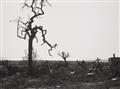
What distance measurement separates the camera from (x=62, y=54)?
39438mm

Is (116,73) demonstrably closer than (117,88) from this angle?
No

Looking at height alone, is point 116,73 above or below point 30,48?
below

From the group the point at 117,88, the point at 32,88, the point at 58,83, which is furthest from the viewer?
the point at 58,83

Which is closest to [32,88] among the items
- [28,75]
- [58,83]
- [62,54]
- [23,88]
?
[23,88]

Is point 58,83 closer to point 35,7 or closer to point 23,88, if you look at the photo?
point 23,88

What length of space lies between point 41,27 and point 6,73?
5983mm

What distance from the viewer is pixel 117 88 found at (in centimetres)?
1313

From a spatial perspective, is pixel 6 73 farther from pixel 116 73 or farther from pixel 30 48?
pixel 116 73

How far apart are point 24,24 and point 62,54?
58.8 ft

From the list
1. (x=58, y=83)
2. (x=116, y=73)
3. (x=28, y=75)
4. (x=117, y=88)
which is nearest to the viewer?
(x=117, y=88)

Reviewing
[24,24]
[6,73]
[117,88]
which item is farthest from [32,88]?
[24,24]

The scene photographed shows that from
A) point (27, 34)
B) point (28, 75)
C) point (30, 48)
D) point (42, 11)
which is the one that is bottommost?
point (28, 75)

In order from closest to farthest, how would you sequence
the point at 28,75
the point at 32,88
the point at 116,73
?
1. the point at 32,88
2. the point at 116,73
3. the point at 28,75

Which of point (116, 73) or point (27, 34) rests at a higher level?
point (27, 34)
